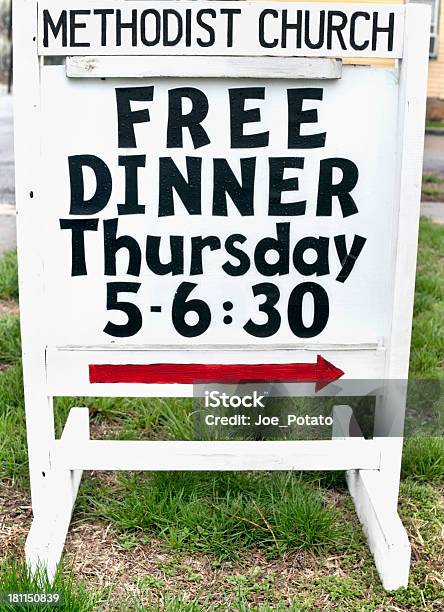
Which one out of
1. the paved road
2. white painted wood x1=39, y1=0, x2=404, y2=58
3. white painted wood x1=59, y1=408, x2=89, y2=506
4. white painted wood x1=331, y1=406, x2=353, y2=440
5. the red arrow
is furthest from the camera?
the paved road

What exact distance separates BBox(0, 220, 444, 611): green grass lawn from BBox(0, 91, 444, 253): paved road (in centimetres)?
386

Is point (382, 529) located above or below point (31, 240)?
below

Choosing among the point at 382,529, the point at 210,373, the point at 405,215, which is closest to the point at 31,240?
the point at 210,373

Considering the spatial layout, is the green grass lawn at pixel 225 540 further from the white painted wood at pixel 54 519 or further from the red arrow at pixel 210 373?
the red arrow at pixel 210 373

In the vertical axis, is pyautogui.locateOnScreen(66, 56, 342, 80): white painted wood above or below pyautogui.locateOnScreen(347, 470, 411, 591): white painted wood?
above

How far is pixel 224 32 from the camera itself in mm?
2238

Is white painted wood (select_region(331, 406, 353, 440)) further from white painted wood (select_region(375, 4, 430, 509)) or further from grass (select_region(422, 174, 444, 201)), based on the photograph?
grass (select_region(422, 174, 444, 201))

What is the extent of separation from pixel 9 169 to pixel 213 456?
959 centimetres

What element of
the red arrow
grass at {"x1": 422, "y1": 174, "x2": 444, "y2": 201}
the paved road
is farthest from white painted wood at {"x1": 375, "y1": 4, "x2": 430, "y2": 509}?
grass at {"x1": 422, "y1": 174, "x2": 444, "y2": 201}

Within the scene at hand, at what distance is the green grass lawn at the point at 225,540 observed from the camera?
2.27 metres

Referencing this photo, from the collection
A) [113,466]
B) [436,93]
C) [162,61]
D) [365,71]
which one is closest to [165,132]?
[162,61]

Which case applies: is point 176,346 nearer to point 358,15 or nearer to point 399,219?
point 399,219

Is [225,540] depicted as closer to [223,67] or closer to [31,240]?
[31,240]

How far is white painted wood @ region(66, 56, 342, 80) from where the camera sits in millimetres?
2252
